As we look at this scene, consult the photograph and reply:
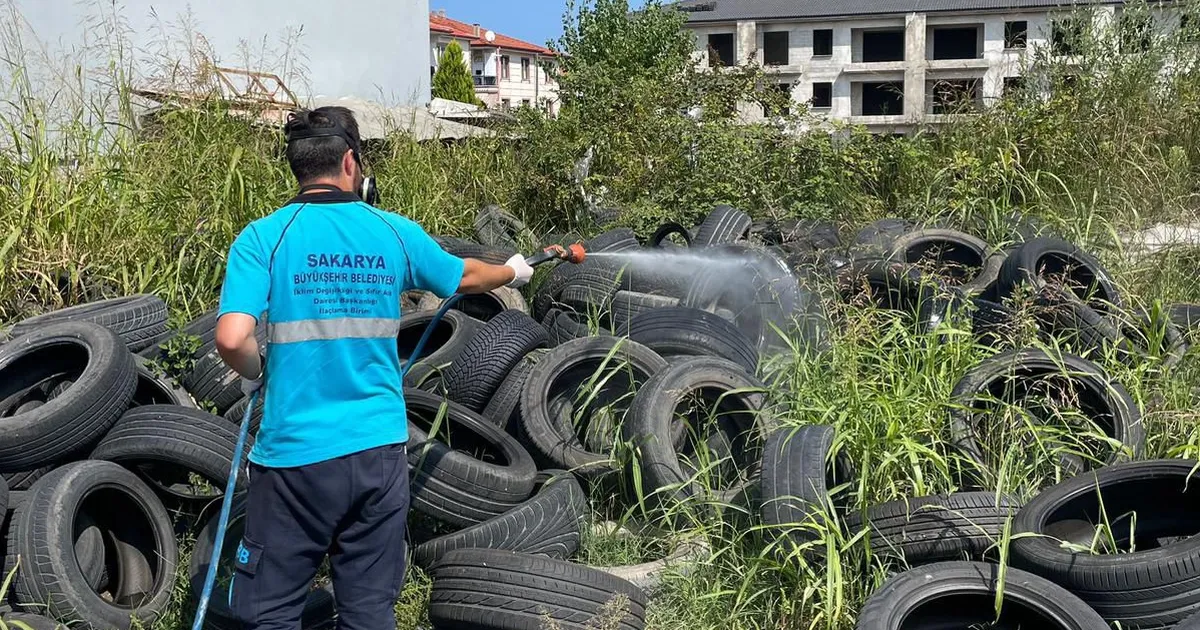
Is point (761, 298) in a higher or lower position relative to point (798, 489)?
higher

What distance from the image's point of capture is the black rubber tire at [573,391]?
5.11m

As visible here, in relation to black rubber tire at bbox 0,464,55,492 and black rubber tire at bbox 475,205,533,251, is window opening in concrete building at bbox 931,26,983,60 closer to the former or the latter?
black rubber tire at bbox 475,205,533,251

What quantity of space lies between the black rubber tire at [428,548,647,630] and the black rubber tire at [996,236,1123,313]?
3.81m

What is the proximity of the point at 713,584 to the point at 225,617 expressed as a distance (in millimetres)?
1994

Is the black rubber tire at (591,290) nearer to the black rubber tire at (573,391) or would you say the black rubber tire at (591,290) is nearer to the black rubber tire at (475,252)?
the black rubber tire at (475,252)

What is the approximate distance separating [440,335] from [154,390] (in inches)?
74.9

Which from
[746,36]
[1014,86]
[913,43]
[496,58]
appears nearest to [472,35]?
[496,58]

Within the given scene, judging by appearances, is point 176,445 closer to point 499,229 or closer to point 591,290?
point 591,290

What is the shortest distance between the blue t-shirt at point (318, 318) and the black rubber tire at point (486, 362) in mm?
2278

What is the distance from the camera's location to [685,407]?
5160mm

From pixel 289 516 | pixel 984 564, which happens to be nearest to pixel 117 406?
pixel 289 516

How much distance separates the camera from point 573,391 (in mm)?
5738

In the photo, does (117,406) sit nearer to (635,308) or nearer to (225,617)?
(225,617)

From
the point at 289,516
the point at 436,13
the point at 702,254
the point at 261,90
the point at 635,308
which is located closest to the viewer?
the point at 289,516
